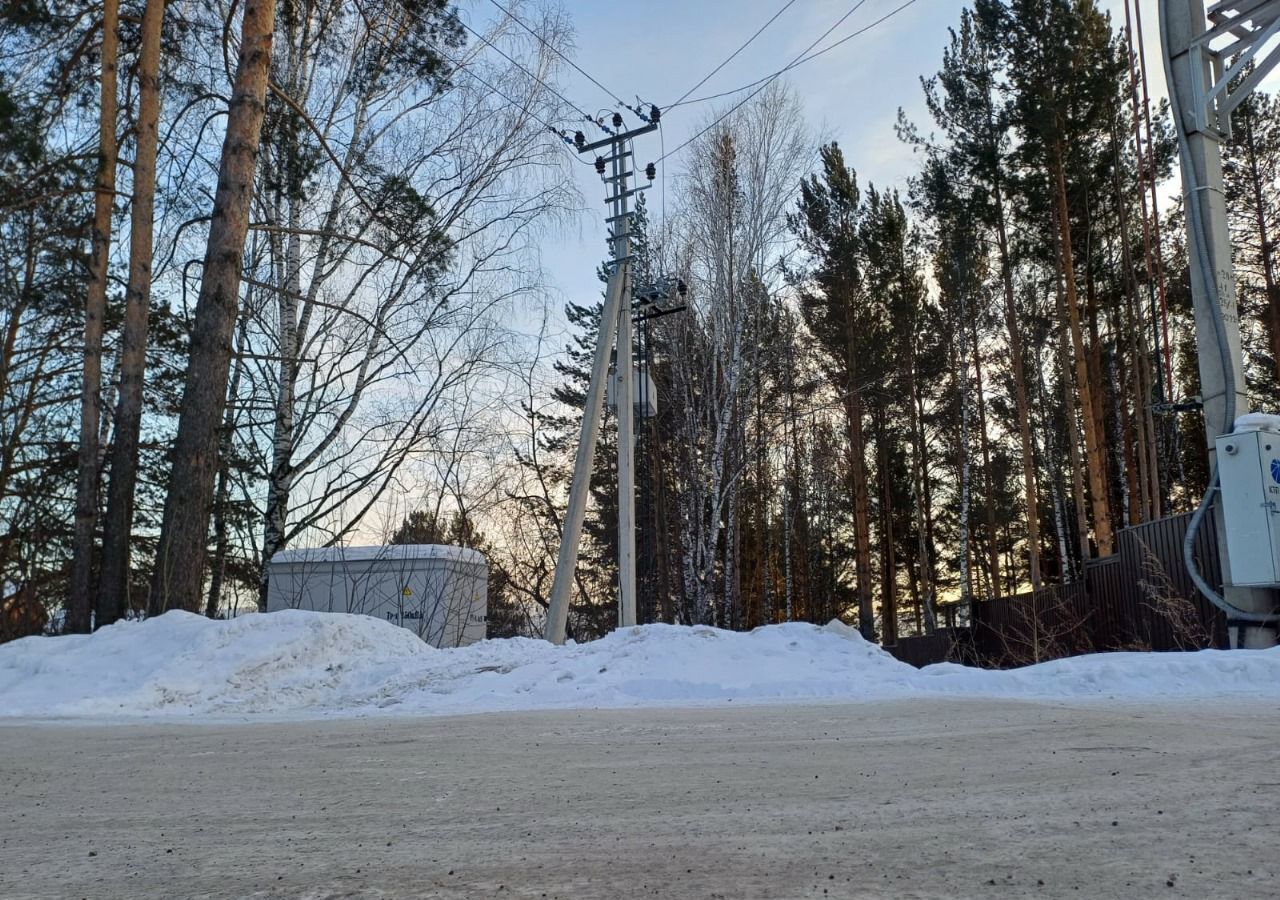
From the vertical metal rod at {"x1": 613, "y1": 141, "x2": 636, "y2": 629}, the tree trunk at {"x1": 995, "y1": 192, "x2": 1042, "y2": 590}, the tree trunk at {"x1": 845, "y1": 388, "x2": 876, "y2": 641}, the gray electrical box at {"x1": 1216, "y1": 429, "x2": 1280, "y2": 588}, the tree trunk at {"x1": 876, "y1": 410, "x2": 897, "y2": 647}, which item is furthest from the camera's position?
the tree trunk at {"x1": 876, "y1": 410, "x2": 897, "y2": 647}

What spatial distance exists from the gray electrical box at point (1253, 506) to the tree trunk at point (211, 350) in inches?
375

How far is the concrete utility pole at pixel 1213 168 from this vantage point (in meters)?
8.25

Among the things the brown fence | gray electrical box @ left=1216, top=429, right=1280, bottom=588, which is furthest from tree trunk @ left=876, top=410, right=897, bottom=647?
gray electrical box @ left=1216, top=429, right=1280, bottom=588

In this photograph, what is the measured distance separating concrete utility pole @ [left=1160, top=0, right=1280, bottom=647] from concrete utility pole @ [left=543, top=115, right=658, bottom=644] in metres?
6.49

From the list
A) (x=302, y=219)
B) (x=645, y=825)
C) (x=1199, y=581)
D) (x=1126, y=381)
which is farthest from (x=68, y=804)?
(x=1126, y=381)

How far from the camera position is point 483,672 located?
7586 millimetres

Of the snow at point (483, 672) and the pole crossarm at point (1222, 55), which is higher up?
the pole crossarm at point (1222, 55)

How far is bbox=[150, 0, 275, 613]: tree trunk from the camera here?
9.22m

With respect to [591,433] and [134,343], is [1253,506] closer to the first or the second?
[591,433]

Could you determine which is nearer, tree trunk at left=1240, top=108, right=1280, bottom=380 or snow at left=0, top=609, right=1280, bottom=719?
snow at left=0, top=609, right=1280, bottom=719

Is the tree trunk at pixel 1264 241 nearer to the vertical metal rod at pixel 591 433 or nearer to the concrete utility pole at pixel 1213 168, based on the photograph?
the concrete utility pole at pixel 1213 168

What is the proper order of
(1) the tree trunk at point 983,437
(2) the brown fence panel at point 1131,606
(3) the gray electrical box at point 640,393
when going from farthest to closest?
(1) the tree trunk at point 983,437 < (3) the gray electrical box at point 640,393 < (2) the brown fence panel at point 1131,606

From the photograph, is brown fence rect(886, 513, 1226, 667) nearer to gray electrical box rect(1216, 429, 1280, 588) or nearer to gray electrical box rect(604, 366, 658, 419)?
gray electrical box rect(1216, 429, 1280, 588)

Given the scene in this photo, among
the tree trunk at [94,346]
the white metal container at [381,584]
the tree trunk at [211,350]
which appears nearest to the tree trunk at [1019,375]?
the white metal container at [381,584]
